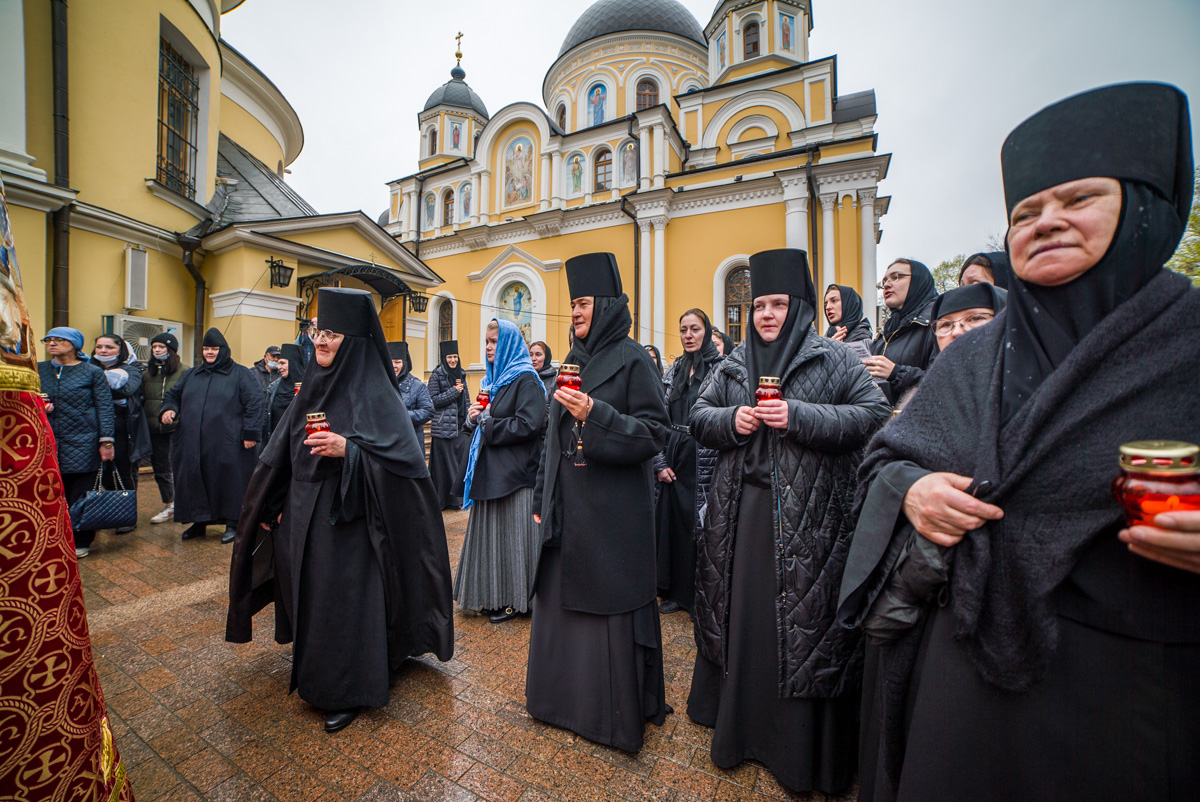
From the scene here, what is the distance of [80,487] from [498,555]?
4595mm

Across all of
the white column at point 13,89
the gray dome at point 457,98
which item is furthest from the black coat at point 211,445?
the gray dome at point 457,98

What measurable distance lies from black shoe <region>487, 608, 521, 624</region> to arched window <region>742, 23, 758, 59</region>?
22.9 meters

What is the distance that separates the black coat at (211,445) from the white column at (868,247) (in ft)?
49.7

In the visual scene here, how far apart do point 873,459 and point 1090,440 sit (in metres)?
0.53

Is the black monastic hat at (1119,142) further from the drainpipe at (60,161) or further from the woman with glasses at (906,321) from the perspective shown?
the drainpipe at (60,161)

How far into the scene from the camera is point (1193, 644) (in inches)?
38.6

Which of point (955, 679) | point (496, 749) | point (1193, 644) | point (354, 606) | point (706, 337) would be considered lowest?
point (496, 749)

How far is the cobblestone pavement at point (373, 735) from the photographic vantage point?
2.12 m

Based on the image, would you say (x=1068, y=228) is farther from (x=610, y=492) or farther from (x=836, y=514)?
(x=610, y=492)

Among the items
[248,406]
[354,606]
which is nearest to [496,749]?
[354,606]

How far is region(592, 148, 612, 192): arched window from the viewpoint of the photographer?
1980 cm

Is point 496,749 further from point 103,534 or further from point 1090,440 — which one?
point 103,534

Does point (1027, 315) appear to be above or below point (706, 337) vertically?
below

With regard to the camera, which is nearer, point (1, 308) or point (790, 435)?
point (1, 308)
